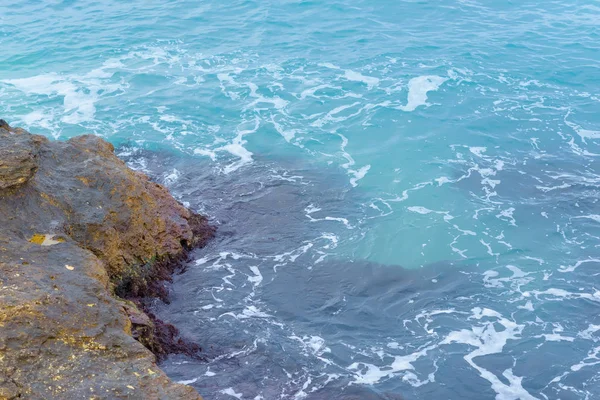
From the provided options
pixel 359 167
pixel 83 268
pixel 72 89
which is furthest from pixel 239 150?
pixel 83 268

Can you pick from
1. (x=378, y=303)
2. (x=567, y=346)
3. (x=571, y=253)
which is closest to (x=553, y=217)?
(x=571, y=253)

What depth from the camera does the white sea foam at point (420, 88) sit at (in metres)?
22.1

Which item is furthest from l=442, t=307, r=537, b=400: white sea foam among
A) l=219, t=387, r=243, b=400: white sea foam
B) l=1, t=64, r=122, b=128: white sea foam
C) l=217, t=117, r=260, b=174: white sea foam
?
l=1, t=64, r=122, b=128: white sea foam

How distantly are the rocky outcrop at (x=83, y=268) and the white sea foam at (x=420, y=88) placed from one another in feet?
33.6

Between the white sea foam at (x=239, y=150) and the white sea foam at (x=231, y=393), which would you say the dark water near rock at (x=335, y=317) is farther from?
the white sea foam at (x=239, y=150)

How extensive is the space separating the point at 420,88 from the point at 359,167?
5971 millimetres

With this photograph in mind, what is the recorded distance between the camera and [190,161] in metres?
18.5

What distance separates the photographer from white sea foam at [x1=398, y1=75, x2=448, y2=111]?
72.5ft

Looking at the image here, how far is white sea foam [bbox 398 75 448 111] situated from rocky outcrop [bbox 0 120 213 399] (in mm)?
10236

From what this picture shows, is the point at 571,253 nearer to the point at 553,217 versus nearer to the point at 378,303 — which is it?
the point at 553,217

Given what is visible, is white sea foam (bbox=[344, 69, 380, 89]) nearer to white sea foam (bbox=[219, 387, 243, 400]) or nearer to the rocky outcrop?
the rocky outcrop

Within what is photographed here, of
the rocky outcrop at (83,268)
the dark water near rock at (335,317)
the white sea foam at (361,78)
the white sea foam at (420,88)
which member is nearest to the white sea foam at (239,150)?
the dark water near rock at (335,317)

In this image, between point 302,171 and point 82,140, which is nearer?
point 82,140

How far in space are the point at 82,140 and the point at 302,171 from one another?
6.62 meters
